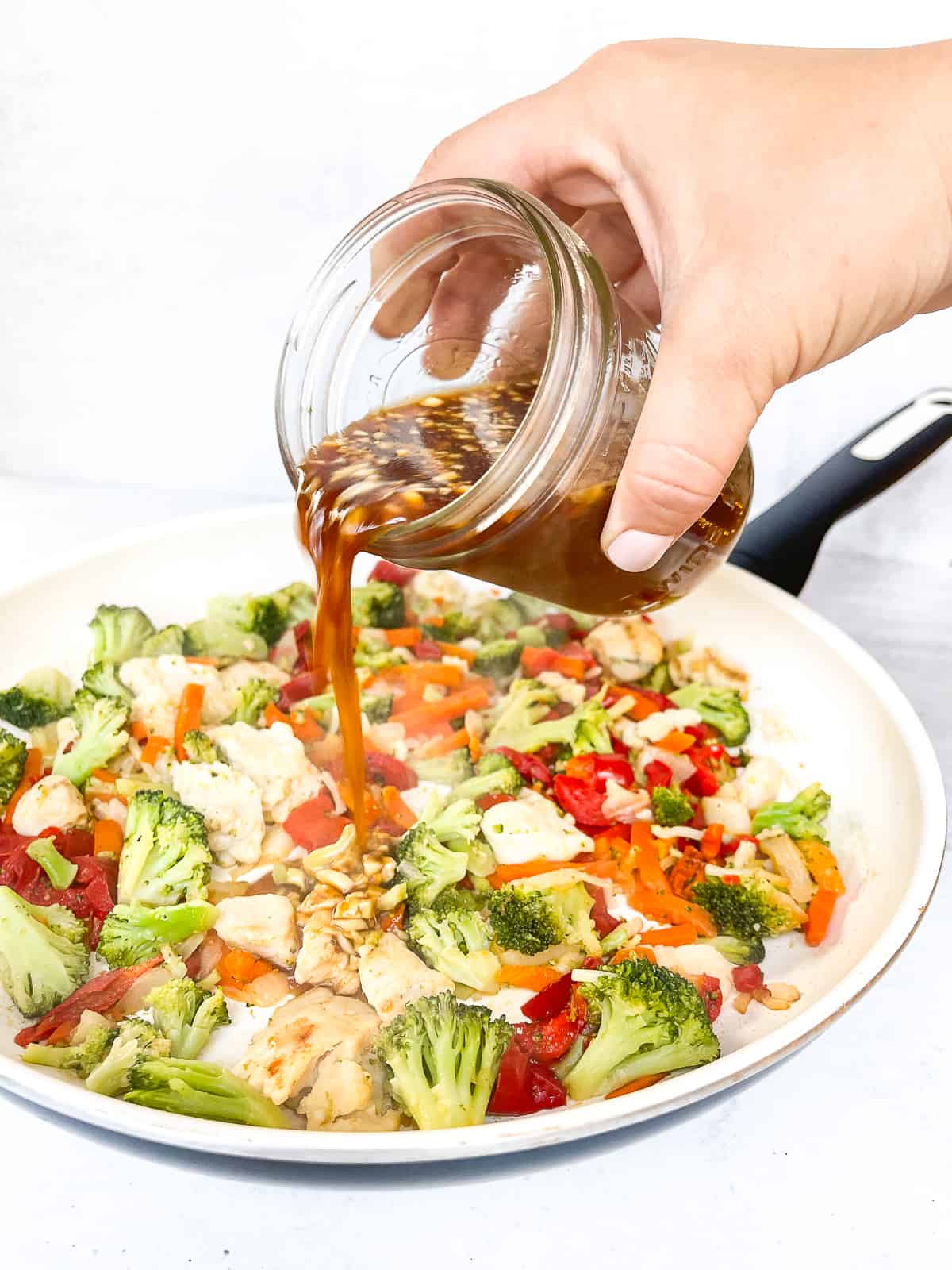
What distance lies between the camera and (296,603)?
193 centimetres

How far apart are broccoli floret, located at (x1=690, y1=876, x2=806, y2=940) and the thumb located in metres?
0.54

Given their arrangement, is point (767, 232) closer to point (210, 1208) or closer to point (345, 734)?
point (345, 734)

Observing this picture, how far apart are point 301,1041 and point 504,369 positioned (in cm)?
82

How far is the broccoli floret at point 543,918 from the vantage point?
1351mm

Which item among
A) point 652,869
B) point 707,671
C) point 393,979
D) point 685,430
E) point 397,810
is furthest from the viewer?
point 707,671

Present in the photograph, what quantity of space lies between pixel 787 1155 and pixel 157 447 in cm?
206

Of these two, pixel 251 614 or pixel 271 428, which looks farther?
pixel 271 428

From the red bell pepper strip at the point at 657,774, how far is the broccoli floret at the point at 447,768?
261mm

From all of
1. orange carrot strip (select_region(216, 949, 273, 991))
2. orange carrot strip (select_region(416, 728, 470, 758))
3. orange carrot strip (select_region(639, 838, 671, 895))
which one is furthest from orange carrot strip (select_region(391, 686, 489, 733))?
orange carrot strip (select_region(216, 949, 273, 991))

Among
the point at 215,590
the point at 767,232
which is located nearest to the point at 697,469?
the point at 767,232

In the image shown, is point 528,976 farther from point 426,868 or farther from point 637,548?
point 637,548

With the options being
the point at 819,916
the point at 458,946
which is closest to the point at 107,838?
the point at 458,946

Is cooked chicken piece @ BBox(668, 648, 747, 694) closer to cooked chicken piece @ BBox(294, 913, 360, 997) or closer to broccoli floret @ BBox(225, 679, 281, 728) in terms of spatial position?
broccoli floret @ BBox(225, 679, 281, 728)

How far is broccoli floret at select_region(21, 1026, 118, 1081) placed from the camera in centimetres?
114
